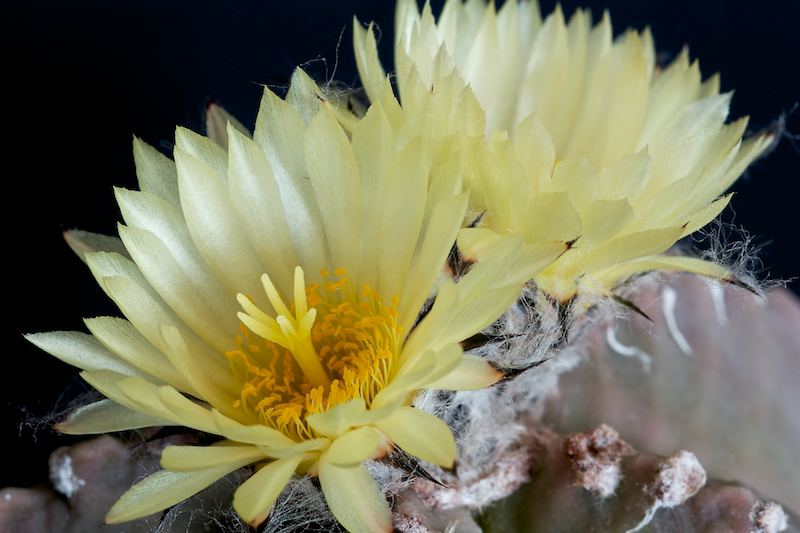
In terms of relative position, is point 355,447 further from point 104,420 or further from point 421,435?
point 104,420

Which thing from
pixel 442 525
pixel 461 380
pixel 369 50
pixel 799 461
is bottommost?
pixel 799 461

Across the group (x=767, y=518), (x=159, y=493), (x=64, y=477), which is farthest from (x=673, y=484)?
(x=64, y=477)

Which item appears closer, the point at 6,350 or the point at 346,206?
the point at 346,206

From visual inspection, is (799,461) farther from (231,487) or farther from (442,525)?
(231,487)

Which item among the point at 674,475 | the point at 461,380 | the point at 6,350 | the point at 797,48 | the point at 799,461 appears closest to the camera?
the point at 461,380

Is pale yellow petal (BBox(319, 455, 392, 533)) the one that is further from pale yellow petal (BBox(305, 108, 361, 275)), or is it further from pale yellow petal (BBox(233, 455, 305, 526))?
pale yellow petal (BBox(305, 108, 361, 275))

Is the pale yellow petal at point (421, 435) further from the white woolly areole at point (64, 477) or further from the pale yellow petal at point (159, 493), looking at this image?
the white woolly areole at point (64, 477)

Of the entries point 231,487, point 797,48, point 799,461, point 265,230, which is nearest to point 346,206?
point 265,230
